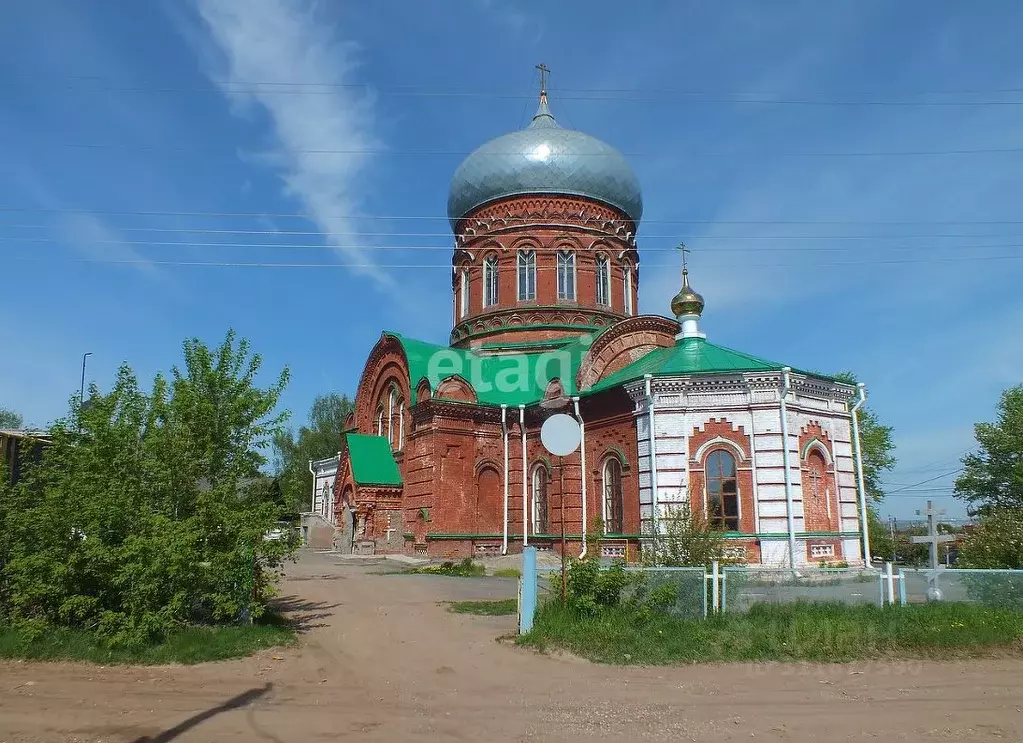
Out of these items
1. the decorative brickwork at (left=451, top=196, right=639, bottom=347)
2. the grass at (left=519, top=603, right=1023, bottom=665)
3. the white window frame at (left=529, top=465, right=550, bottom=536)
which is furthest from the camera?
the decorative brickwork at (left=451, top=196, right=639, bottom=347)

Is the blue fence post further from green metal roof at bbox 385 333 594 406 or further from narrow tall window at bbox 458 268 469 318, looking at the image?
narrow tall window at bbox 458 268 469 318

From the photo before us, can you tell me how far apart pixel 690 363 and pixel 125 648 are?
12528 mm

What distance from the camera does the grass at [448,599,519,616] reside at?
36.8ft

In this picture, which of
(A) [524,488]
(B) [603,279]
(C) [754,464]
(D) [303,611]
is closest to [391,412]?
(A) [524,488]

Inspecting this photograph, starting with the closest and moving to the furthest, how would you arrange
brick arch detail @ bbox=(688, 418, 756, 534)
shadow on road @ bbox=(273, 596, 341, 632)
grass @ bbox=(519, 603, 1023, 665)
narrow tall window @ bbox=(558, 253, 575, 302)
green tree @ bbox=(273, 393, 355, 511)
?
Answer: 1. grass @ bbox=(519, 603, 1023, 665)
2. shadow on road @ bbox=(273, 596, 341, 632)
3. brick arch detail @ bbox=(688, 418, 756, 534)
4. narrow tall window @ bbox=(558, 253, 575, 302)
5. green tree @ bbox=(273, 393, 355, 511)

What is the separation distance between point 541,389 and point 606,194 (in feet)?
24.5

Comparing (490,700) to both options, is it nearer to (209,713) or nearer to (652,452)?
(209,713)

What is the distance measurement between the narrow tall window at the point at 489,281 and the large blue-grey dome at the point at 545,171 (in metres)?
1.96

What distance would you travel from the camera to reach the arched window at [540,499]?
2011 cm

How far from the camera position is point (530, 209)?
2392 centimetres

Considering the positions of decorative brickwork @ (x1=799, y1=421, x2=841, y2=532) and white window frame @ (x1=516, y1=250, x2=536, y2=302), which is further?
white window frame @ (x1=516, y1=250, x2=536, y2=302)

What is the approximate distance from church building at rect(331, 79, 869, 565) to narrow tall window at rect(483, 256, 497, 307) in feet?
0.15

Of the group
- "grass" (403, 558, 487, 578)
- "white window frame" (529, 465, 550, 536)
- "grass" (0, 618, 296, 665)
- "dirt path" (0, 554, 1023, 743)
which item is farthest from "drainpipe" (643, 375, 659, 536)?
"grass" (0, 618, 296, 665)

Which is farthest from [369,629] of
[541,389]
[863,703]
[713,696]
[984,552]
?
[541,389]
